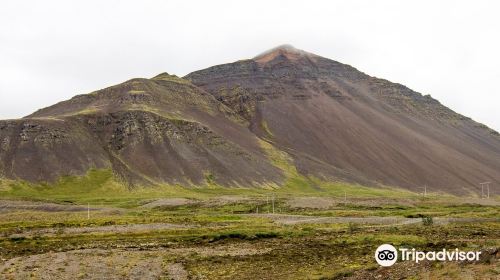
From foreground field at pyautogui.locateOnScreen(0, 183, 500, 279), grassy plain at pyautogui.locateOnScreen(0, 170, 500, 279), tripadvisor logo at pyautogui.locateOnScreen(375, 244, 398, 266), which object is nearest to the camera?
tripadvisor logo at pyautogui.locateOnScreen(375, 244, 398, 266)

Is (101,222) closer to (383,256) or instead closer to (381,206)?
(383,256)

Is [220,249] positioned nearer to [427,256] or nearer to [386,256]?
[386,256]

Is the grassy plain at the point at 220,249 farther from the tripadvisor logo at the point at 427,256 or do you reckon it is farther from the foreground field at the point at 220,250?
the tripadvisor logo at the point at 427,256

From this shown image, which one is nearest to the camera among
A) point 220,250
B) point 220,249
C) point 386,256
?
point 386,256

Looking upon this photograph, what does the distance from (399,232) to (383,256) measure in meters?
31.4

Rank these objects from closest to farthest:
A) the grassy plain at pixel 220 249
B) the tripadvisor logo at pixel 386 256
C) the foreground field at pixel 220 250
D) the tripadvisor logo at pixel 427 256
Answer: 1. the tripadvisor logo at pixel 427 256
2. the tripadvisor logo at pixel 386 256
3. the foreground field at pixel 220 250
4. the grassy plain at pixel 220 249

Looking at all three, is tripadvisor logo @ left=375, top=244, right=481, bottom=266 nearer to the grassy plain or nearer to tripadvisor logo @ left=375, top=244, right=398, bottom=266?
tripadvisor logo @ left=375, top=244, right=398, bottom=266

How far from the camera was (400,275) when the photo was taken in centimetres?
3092

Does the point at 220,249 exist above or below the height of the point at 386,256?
below

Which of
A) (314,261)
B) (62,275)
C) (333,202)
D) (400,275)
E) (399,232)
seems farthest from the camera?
(333,202)

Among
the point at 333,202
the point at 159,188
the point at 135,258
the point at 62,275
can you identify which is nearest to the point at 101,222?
the point at 135,258

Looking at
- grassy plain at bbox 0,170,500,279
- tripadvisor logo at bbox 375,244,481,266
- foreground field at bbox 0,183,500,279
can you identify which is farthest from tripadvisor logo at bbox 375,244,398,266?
grassy plain at bbox 0,170,500,279

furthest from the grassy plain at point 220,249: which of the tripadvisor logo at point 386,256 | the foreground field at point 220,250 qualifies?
the tripadvisor logo at point 386,256

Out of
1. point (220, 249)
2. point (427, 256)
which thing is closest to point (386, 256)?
point (427, 256)
